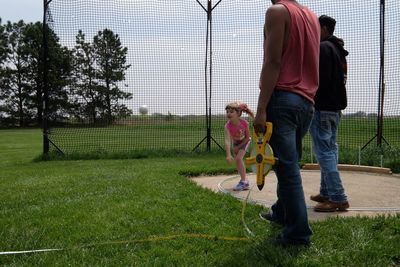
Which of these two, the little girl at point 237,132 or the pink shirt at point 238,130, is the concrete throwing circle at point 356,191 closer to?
the little girl at point 237,132

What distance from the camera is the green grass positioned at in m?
2.98

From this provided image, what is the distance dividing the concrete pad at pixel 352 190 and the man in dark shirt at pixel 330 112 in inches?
6.5

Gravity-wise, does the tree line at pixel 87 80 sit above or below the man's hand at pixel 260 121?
above

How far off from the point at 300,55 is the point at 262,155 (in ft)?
2.36

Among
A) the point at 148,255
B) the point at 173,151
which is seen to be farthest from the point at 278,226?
the point at 173,151

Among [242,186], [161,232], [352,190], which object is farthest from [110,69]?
[161,232]

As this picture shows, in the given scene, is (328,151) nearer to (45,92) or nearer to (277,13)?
(277,13)

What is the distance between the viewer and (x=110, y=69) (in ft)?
37.6

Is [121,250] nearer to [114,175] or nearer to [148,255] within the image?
[148,255]

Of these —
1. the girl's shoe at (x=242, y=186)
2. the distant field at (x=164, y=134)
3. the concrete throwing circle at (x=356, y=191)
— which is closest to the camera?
the concrete throwing circle at (x=356, y=191)

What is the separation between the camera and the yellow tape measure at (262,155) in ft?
10.0

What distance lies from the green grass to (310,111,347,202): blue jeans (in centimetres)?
50

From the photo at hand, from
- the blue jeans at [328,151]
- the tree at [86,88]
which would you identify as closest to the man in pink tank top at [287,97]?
the blue jeans at [328,151]

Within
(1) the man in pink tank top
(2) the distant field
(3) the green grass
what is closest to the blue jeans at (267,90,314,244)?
(1) the man in pink tank top
